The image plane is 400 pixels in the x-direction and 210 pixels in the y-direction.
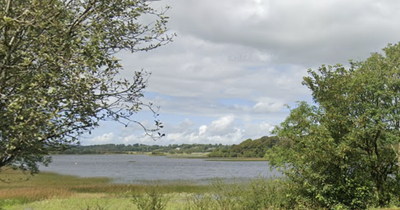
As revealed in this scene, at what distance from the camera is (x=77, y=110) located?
18.2 feet

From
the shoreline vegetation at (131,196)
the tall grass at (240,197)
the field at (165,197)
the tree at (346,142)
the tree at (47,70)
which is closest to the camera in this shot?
the tree at (47,70)

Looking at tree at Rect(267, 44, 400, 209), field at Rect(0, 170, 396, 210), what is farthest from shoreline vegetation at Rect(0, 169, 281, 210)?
tree at Rect(267, 44, 400, 209)

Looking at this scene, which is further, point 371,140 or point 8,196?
point 8,196

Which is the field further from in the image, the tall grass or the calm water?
the calm water

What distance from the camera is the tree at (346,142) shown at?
16.8m

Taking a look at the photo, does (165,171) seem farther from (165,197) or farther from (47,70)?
(47,70)

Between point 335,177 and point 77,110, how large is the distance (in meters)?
14.9

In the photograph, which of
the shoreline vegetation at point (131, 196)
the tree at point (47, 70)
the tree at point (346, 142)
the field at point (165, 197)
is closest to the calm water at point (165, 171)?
the tree at point (346, 142)

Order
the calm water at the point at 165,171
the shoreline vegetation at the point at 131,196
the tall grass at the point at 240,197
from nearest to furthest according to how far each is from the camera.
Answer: the shoreline vegetation at the point at 131,196 < the tall grass at the point at 240,197 < the calm water at the point at 165,171

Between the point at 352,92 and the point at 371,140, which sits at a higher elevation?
the point at 352,92

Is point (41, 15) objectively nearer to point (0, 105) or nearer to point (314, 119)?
point (0, 105)

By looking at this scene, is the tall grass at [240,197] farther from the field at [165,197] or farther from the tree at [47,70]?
the tree at [47,70]

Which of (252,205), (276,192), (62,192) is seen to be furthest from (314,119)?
(62,192)

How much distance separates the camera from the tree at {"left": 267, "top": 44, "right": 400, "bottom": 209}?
Result: 55.1ft
